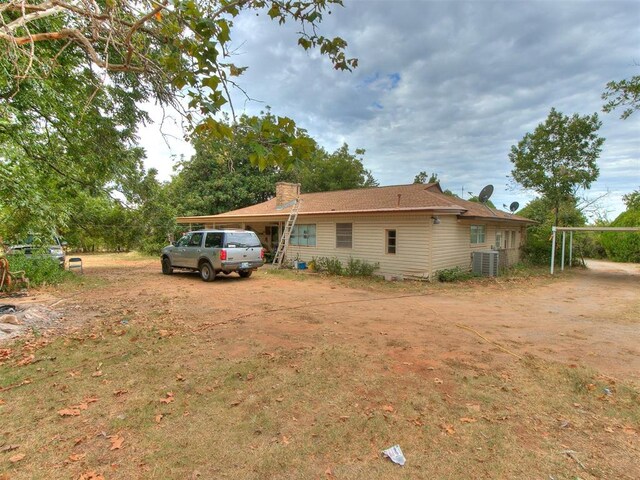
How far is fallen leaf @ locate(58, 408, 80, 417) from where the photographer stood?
3201 millimetres

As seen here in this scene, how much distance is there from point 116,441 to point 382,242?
11916 millimetres

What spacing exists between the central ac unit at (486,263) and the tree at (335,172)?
18.4 metres

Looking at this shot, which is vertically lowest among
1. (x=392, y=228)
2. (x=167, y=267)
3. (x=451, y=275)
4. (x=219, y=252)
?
(x=451, y=275)

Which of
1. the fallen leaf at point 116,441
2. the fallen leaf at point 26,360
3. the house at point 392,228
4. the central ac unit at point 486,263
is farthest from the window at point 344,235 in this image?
the fallen leaf at point 116,441

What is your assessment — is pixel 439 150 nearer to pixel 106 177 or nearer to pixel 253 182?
pixel 253 182

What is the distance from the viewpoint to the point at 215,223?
21406mm

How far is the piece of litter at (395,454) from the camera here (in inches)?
103

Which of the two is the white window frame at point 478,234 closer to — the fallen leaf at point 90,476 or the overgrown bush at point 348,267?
the overgrown bush at point 348,267

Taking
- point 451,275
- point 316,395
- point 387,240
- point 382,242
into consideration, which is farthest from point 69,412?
point 451,275

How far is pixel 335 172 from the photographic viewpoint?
31.2 m

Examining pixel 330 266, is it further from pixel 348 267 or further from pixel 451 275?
pixel 451 275

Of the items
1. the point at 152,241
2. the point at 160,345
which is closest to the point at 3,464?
the point at 160,345

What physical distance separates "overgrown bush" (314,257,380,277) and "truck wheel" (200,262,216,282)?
16.8 feet

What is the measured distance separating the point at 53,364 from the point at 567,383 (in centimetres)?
673
